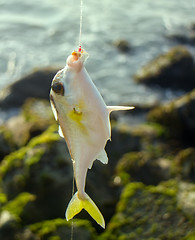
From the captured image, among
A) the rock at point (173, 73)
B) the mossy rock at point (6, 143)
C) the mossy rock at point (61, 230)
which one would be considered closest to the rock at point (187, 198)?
the mossy rock at point (61, 230)

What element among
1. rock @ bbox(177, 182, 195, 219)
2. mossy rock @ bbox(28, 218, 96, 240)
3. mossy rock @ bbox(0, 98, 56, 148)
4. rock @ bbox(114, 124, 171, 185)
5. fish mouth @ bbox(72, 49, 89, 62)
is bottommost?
mossy rock @ bbox(0, 98, 56, 148)

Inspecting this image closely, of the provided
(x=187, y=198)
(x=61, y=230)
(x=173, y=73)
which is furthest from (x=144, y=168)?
(x=173, y=73)

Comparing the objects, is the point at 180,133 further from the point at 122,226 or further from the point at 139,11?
the point at 139,11

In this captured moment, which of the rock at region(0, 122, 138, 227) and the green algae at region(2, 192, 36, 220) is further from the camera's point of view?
the rock at region(0, 122, 138, 227)

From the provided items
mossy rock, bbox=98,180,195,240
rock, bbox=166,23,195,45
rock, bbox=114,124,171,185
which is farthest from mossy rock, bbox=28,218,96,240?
rock, bbox=166,23,195,45

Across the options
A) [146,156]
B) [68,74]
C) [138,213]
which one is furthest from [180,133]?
[68,74]

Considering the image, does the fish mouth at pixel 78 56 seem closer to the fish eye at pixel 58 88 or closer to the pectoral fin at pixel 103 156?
the fish eye at pixel 58 88

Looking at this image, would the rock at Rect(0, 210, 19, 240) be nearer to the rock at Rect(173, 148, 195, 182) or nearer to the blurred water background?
the rock at Rect(173, 148, 195, 182)
